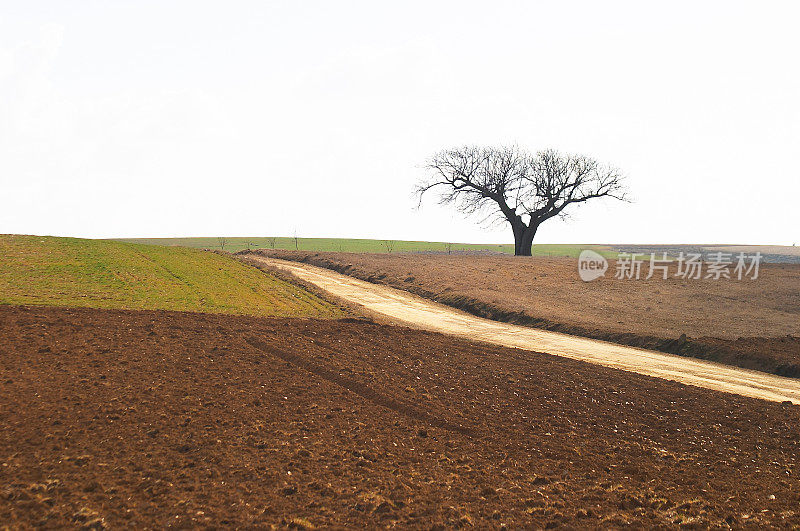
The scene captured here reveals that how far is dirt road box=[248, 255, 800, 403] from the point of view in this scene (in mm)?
15547

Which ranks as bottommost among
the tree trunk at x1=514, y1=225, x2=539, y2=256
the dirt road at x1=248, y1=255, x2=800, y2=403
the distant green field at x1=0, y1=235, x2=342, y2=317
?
the dirt road at x1=248, y1=255, x2=800, y2=403

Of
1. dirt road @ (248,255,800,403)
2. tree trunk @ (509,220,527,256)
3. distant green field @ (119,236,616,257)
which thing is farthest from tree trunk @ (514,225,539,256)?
dirt road @ (248,255,800,403)

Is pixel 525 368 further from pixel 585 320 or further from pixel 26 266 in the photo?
pixel 26 266

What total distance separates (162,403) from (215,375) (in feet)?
5.72

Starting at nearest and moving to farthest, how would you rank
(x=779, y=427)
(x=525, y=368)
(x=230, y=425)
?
(x=230, y=425) < (x=779, y=427) < (x=525, y=368)

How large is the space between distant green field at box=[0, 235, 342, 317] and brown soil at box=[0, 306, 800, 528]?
3.91 meters

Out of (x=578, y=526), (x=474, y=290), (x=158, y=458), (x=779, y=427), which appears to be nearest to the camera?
(x=578, y=526)

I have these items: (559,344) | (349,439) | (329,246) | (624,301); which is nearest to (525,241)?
(624,301)

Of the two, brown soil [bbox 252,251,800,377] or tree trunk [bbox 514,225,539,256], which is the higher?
tree trunk [bbox 514,225,539,256]

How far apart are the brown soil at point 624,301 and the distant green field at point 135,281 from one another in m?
8.25

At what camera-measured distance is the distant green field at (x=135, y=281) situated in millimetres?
18391

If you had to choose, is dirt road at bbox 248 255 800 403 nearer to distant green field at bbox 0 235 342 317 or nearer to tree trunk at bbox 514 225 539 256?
distant green field at bbox 0 235 342 317

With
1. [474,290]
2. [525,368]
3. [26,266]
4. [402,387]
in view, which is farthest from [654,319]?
[26,266]

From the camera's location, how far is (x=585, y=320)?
951 inches
